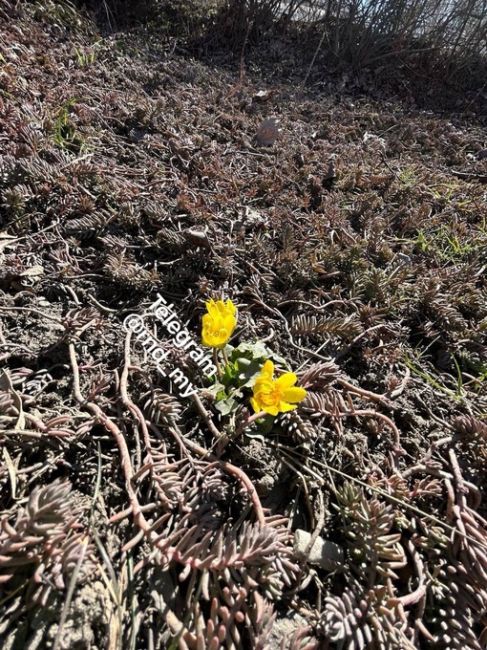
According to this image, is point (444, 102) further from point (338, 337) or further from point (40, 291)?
point (40, 291)

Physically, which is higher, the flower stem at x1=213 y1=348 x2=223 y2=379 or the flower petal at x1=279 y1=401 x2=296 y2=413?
the flower petal at x1=279 y1=401 x2=296 y2=413

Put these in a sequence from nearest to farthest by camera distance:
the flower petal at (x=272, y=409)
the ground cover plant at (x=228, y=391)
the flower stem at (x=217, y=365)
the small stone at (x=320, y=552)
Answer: the ground cover plant at (x=228, y=391) < the small stone at (x=320, y=552) < the flower petal at (x=272, y=409) < the flower stem at (x=217, y=365)

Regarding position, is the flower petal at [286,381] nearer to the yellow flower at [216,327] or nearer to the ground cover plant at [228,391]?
the ground cover plant at [228,391]

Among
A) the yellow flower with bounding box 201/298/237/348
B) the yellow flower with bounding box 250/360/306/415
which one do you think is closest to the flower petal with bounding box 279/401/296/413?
the yellow flower with bounding box 250/360/306/415

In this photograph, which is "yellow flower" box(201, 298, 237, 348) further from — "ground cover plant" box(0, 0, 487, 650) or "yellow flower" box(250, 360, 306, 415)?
"yellow flower" box(250, 360, 306, 415)

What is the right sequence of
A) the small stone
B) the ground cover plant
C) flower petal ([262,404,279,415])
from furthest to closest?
1. flower petal ([262,404,279,415])
2. the small stone
3. the ground cover plant

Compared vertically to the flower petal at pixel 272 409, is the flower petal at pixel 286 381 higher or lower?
higher

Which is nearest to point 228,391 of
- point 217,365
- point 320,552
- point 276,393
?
point 217,365

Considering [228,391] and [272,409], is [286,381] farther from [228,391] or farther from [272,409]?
[228,391]

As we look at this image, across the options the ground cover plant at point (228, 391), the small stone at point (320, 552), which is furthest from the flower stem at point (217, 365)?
the small stone at point (320, 552)
